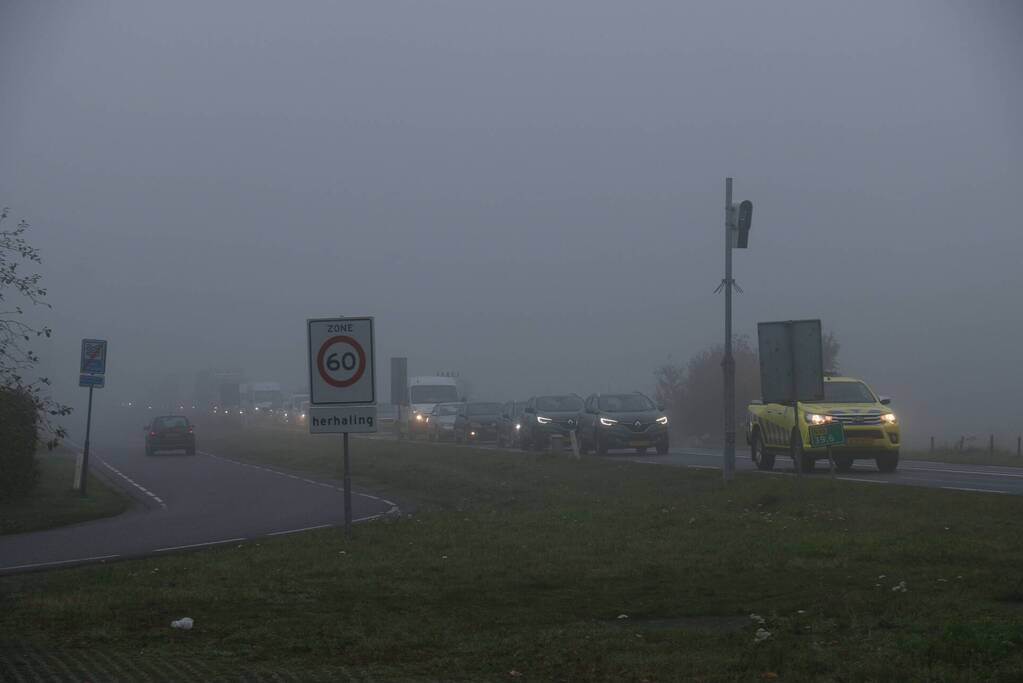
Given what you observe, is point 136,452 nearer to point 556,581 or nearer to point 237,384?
point 237,384

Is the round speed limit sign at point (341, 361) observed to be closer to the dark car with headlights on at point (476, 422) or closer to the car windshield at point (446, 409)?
the dark car with headlights on at point (476, 422)

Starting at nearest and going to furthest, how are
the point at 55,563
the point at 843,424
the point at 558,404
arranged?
1. the point at 55,563
2. the point at 843,424
3. the point at 558,404

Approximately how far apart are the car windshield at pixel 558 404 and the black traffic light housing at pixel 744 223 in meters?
19.1

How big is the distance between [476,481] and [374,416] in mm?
12360

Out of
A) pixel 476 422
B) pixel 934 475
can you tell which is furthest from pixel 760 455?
pixel 476 422

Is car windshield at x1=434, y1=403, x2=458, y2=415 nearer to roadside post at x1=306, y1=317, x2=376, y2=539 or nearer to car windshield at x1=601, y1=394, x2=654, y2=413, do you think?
car windshield at x1=601, y1=394, x2=654, y2=413

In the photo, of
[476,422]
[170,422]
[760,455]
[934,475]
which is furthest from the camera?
[170,422]

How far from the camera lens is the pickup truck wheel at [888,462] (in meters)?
24.4

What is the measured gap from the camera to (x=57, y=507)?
2314 centimetres

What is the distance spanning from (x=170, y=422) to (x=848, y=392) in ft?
111

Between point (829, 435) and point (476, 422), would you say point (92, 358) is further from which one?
point (476, 422)

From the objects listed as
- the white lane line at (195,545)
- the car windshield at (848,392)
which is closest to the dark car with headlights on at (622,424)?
the car windshield at (848,392)

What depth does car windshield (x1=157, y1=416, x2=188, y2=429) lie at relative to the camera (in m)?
50.7

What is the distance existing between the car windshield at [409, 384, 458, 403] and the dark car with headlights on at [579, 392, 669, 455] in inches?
930
